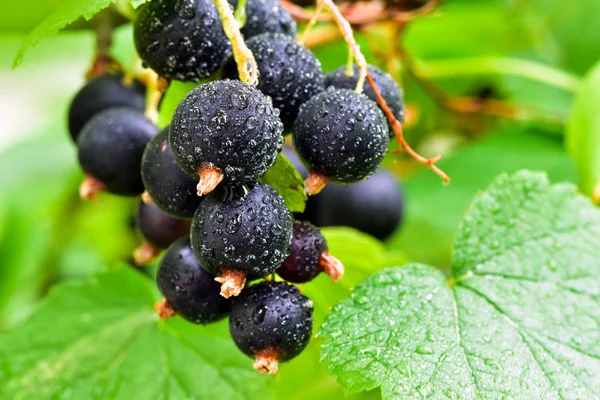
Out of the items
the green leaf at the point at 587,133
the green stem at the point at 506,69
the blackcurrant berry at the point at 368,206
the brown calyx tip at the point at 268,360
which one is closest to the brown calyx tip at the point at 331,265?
the brown calyx tip at the point at 268,360

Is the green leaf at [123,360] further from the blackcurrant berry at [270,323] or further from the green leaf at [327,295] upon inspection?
the blackcurrant berry at [270,323]

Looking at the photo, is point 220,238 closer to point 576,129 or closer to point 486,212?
point 486,212

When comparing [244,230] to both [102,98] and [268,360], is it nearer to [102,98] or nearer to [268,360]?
[268,360]

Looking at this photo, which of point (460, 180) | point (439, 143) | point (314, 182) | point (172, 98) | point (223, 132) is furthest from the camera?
point (439, 143)

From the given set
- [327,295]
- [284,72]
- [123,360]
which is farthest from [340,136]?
[123,360]

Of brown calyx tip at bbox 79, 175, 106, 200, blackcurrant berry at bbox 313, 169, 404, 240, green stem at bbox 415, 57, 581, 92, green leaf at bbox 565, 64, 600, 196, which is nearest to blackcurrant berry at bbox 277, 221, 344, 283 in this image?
brown calyx tip at bbox 79, 175, 106, 200

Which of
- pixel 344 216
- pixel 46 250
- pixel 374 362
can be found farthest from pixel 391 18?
pixel 46 250

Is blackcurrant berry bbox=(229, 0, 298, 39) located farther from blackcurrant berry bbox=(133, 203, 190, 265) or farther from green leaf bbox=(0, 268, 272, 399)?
green leaf bbox=(0, 268, 272, 399)
